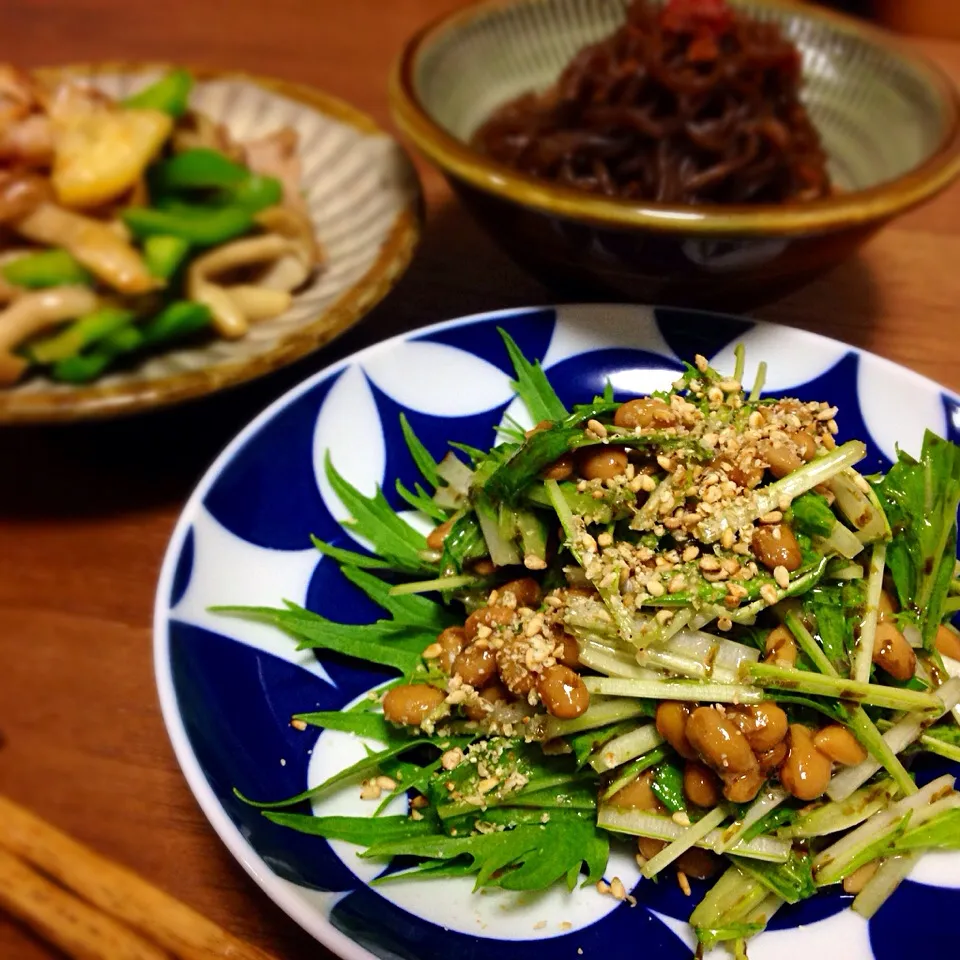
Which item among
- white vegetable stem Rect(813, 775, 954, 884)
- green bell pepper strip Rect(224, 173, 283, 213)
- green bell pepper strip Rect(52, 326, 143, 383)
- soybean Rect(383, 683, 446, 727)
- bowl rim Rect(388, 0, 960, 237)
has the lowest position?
white vegetable stem Rect(813, 775, 954, 884)

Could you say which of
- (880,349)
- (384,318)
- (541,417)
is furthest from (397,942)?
(880,349)

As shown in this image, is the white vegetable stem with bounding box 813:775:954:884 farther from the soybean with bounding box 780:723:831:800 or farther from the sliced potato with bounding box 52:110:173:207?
the sliced potato with bounding box 52:110:173:207

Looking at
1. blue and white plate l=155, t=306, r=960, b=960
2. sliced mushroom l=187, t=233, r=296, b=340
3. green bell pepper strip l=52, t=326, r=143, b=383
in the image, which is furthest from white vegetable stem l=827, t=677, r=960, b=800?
green bell pepper strip l=52, t=326, r=143, b=383

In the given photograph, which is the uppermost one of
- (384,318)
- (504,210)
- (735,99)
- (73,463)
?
(735,99)

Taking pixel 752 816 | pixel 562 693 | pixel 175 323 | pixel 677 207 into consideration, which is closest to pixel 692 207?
pixel 677 207

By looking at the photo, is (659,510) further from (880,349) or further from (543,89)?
(543,89)
